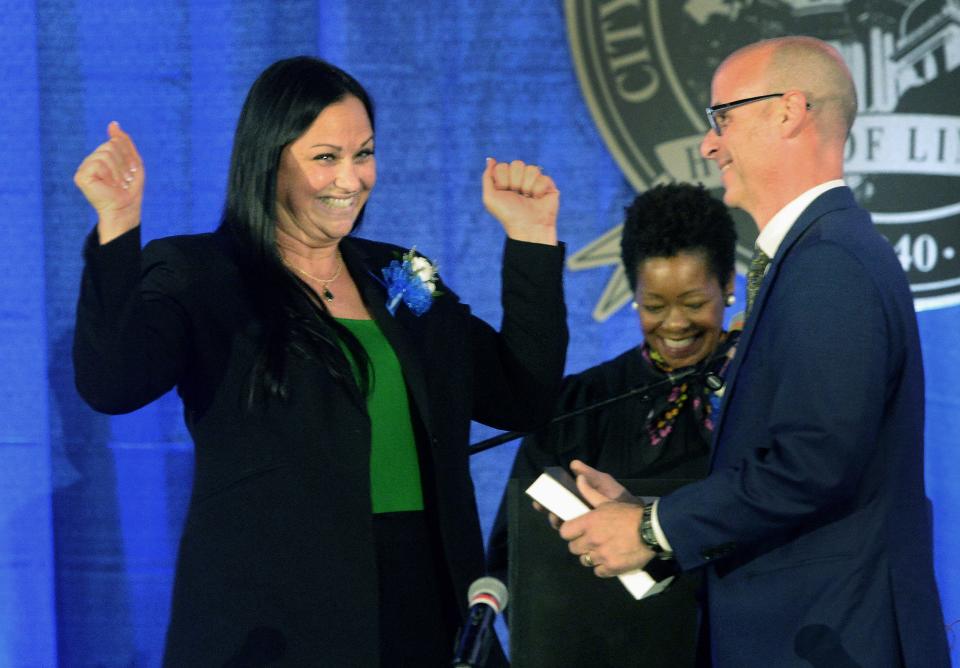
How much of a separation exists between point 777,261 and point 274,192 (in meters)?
0.76

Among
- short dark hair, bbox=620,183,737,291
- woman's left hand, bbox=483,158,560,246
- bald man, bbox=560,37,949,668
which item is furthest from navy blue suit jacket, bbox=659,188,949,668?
short dark hair, bbox=620,183,737,291

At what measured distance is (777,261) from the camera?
182 cm

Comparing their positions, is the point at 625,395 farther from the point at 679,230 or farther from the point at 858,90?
the point at 858,90

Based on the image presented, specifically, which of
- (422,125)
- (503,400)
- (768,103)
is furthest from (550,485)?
(422,125)

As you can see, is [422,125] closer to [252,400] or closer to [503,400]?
[503,400]

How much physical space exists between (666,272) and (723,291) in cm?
16

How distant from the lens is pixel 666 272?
289 cm

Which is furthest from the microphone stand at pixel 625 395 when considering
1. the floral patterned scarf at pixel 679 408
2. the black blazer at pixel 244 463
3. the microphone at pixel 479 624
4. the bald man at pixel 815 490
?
the microphone at pixel 479 624

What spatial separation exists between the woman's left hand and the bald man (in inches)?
17.5

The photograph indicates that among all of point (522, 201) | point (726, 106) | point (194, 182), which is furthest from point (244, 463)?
point (194, 182)

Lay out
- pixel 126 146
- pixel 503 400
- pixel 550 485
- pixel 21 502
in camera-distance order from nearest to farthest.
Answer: pixel 126 146, pixel 550 485, pixel 503 400, pixel 21 502

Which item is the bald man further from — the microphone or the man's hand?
the microphone

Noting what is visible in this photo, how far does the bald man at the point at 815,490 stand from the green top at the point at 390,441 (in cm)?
25

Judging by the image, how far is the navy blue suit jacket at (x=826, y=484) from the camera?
1.67 metres
